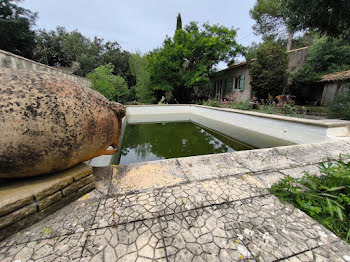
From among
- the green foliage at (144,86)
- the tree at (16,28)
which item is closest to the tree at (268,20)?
the green foliage at (144,86)

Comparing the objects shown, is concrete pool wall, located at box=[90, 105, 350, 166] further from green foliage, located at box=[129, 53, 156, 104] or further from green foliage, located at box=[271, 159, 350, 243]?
green foliage, located at box=[129, 53, 156, 104]

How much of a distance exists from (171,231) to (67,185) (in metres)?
0.81

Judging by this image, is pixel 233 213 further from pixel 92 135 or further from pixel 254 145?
pixel 254 145

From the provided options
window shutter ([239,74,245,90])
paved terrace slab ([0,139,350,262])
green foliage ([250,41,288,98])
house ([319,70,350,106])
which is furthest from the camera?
window shutter ([239,74,245,90])

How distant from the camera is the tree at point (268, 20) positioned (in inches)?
452

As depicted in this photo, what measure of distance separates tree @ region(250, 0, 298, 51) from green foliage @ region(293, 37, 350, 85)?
427cm

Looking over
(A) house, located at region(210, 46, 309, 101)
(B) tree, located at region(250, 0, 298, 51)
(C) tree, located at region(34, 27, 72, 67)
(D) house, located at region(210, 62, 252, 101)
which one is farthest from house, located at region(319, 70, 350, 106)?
(C) tree, located at region(34, 27, 72, 67)

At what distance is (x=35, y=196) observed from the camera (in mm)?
883

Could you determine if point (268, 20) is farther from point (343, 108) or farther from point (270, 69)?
point (343, 108)

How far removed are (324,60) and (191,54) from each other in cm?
774

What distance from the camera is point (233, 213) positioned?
3.42ft

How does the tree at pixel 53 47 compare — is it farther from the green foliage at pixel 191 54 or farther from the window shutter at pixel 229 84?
the window shutter at pixel 229 84

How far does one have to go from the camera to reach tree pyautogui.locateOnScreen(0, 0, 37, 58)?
11492 mm

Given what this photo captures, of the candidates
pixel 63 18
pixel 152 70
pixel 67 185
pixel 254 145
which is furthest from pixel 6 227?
pixel 63 18
